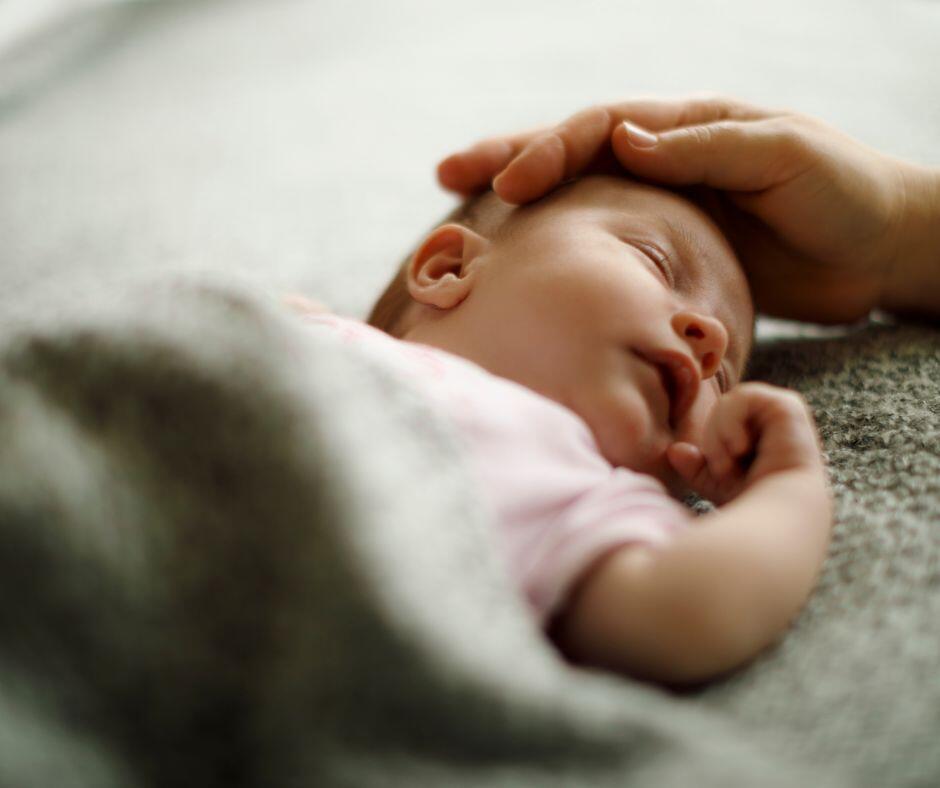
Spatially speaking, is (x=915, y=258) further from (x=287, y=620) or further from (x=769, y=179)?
(x=287, y=620)

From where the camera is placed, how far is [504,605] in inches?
17.4

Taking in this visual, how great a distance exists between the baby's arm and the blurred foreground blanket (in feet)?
0.07

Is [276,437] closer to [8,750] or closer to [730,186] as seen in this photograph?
[8,750]

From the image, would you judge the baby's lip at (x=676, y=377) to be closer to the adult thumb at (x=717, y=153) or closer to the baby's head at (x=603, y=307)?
the baby's head at (x=603, y=307)

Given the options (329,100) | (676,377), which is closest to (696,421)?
(676,377)

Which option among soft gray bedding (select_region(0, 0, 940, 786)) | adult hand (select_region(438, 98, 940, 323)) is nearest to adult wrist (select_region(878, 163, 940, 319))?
adult hand (select_region(438, 98, 940, 323))

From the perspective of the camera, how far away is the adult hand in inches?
32.9

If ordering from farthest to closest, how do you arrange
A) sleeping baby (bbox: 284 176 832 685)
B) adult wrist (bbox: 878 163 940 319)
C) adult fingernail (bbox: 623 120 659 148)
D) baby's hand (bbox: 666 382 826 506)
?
adult wrist (bbox: 878 163 940 319), adult fingernail (bbox: 623 120 659 148), baby's hand (bbox: 666 382 826 506), sleeping baby (bbox: 284 176 832 685)

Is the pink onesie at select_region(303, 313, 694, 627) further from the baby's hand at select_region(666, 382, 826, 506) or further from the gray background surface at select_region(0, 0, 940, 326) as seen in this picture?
the gray background surface at select_region(0, 0, 940, 326)

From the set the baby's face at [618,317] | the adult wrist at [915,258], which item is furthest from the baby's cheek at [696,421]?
the adult wrist at [915,258]

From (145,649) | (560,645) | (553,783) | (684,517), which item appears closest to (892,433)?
(684,517)

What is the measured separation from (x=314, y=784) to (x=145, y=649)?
0.10 m

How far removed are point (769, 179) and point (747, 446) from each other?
36 centimetres

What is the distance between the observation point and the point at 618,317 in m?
0.69
